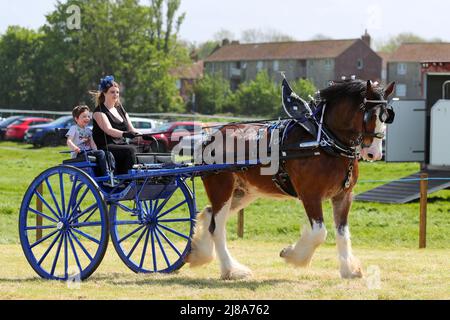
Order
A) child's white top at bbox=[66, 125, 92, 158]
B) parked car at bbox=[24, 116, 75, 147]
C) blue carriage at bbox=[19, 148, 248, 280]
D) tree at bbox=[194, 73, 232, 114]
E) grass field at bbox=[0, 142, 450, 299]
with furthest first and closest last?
tree at bbox=[194, 73, 232, 114]
parked car at bbox=[24, 116, 75, 147]
child's white top at bbox=[66, 125, 92, 158]
blue carriage at bbox=[19, 148, 248, 280]
grass field at bbox=[0, 142, 450, 299]

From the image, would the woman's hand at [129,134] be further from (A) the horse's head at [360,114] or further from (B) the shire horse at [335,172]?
(A) the horse's head at [360,114]

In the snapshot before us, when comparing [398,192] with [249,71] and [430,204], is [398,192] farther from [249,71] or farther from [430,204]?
[249,71]

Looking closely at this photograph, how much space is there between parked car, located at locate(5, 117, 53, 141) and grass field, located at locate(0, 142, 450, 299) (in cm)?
2457

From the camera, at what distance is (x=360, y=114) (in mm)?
9500

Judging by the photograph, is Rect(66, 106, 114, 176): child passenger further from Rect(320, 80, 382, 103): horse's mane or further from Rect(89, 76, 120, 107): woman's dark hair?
Rect(320, 80, 382, 103): horse's mane

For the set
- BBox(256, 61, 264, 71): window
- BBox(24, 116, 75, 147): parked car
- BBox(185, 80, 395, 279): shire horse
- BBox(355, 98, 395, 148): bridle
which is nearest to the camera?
BBox(355, 98, 395, 148): bridle

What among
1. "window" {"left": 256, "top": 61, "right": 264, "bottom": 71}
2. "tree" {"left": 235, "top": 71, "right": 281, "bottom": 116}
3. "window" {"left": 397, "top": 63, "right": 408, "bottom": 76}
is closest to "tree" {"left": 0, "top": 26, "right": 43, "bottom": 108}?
"tree" {"left": 235, "top": 71, "right": 281, "bottom": 116}

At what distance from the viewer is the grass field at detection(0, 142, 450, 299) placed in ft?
28.6

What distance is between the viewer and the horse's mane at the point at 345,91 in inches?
377

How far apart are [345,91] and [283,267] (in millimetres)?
2495

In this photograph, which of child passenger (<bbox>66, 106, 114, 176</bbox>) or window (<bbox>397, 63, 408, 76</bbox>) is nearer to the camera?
child passenger (<bbox>66, 106, 114, 176</bbox>)

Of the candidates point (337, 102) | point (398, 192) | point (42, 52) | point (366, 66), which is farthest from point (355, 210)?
point (366, 66)

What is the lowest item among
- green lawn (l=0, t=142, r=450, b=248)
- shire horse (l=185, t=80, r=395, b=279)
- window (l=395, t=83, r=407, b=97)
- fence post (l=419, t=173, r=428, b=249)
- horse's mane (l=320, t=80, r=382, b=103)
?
green lawn (l=0, t=142, r=450, b=248)

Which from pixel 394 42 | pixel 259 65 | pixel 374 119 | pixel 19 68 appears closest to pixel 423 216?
pixel 374 119
